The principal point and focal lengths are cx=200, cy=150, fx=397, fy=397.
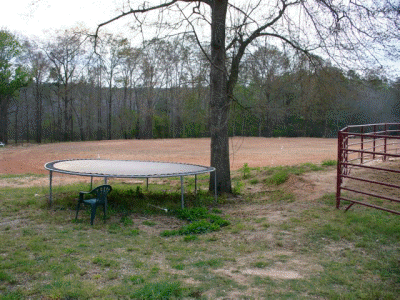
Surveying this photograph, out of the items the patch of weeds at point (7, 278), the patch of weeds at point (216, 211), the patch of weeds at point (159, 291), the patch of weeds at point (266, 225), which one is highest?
the patch of weeds at point (159, 291)

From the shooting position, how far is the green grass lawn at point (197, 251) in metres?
4.39

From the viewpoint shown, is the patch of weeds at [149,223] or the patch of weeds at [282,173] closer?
the patch of weeds at [149,223]

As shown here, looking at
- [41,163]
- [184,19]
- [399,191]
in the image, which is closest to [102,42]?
[184,19]

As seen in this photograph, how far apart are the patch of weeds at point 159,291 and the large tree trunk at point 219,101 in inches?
279

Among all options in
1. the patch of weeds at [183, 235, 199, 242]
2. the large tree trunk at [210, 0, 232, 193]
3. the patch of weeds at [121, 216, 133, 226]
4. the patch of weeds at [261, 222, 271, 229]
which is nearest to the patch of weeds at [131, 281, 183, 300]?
the patch of weeds at [183, 235, 199, 242]

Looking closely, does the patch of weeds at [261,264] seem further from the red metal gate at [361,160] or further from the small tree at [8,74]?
the small tree at [8,74]

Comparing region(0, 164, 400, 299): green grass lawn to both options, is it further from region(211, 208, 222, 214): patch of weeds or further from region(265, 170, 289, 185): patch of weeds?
region(265, 170, 289, 185): patch of weeds

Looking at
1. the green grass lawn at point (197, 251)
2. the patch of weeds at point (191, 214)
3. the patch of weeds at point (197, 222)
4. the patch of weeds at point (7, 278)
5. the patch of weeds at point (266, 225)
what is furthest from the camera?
the patch of weeds at point (191, 214)

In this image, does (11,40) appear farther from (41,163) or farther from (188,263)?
(188,263)

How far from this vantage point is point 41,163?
22938mm

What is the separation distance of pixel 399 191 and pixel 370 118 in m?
36.8

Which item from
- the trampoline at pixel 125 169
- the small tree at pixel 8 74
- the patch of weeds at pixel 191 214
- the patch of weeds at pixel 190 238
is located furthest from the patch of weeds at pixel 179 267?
the small tree at pixel 8 74

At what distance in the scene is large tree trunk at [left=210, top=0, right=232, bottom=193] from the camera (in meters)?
10.7

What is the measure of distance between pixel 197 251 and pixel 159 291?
1874 millimetres
